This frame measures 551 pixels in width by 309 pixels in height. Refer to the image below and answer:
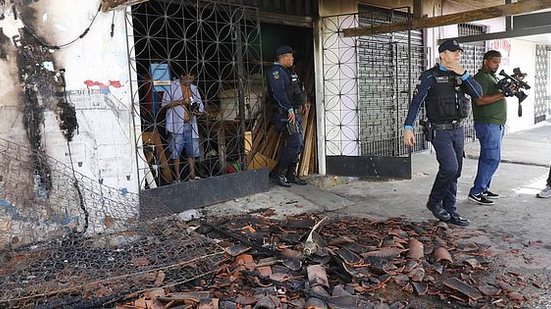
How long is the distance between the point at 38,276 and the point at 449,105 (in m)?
3.89

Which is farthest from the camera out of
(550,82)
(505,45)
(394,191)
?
(550,82)

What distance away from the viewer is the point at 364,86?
7691mm

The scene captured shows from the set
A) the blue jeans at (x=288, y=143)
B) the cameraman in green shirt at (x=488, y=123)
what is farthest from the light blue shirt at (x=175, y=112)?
the cameraman in green shirt at (x=488, y=123)

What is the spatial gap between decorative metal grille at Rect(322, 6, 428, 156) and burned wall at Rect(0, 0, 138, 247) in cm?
361

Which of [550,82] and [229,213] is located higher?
[550,82]

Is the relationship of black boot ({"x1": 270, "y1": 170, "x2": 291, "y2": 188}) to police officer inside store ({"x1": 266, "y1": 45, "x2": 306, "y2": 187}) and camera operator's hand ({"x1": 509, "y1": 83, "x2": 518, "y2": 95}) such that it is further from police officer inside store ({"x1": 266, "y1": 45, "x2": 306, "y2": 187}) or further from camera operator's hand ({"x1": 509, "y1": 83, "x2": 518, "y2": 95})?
camera operator's hand ({"x1": 509, "y1": 83, "x2": 518, "y2": 95})

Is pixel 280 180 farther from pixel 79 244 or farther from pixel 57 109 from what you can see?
pixel 57 109

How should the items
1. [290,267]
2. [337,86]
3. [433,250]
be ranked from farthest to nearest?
[337,86]
[433,250]
[290,267]

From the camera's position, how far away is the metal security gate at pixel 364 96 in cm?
695

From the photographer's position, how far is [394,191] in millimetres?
6371

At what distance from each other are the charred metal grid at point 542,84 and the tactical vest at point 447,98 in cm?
1173

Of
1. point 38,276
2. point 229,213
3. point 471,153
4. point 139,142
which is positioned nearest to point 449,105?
point 229,213

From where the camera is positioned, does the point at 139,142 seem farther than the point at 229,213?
No

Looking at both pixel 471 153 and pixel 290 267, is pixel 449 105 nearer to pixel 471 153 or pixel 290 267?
pixel 290 267
